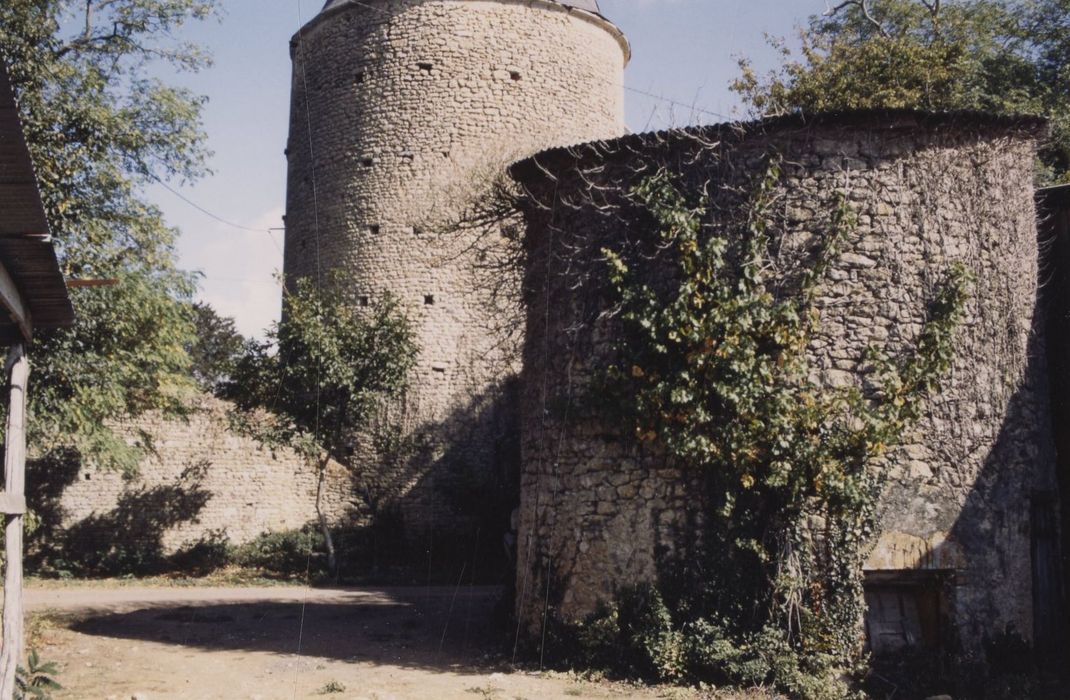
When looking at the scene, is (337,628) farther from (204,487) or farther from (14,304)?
(204,487)

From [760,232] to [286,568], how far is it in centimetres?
1325

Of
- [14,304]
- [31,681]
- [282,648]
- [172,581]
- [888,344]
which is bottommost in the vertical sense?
[172,581]

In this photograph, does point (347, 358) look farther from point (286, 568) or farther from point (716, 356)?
point (716, 356)

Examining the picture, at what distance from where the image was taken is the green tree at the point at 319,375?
701 inches

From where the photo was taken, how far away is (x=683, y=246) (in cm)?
862

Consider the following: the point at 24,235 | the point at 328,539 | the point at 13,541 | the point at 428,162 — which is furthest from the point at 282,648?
the point at 428,162

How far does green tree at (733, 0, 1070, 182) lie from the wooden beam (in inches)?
455

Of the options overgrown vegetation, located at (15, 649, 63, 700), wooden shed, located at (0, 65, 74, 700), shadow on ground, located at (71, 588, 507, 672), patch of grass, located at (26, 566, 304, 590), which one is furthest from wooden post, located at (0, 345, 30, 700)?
patch of grass, located at (26, 566, 304, 590)

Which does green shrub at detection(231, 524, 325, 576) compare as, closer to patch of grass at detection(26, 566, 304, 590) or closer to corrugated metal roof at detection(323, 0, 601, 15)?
patch of grass at detection(26, 566, 304, 590)

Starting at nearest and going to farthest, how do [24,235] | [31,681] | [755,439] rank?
[24,235], [31,681], [755,439]

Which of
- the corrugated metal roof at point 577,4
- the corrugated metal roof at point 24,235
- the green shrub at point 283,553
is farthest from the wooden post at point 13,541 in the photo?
the corrugated metal roof at point 577,4

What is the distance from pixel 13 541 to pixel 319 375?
12067 mm

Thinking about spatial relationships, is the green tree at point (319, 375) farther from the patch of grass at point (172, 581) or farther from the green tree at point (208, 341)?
the green tree at point (208, 341)

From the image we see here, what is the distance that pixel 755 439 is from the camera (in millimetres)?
8133
